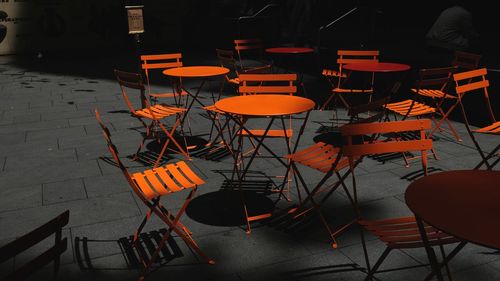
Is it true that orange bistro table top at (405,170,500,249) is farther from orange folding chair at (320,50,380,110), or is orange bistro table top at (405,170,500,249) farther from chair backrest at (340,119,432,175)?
orange folding chair at (320,50,380,110)

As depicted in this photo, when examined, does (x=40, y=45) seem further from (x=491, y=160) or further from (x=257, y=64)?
(x=491, y=160)

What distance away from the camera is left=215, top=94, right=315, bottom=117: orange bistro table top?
Result: 386 cm

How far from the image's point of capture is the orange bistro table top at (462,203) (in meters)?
1.82

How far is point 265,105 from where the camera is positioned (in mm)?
4152

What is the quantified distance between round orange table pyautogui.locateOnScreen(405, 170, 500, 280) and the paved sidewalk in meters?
1.00

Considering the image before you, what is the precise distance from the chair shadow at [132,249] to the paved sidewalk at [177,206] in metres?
0.01

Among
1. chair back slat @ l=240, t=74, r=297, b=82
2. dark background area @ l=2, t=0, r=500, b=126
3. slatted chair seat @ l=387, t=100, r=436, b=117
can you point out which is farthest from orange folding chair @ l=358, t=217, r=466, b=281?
dark background area @ l=2, t=0, r=500, b=126

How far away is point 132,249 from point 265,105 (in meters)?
1.64

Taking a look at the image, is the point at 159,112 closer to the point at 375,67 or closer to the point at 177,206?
the point at 177,206

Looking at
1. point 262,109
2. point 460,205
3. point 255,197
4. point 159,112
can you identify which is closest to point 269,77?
point 262,109

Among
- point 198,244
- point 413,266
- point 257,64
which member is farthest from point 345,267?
point 257,64

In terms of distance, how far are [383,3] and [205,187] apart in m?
14.8

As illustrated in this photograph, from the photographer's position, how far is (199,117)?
298 inches

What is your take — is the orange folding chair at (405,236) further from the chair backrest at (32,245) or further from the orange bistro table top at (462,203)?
the chair backrest at (32,245)
